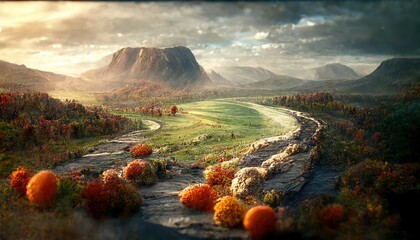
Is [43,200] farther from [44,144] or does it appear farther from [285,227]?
[44,144]

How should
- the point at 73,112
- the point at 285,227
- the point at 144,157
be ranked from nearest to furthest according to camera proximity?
the point at 285,227 < the point at 144,157 < the point at 73,112

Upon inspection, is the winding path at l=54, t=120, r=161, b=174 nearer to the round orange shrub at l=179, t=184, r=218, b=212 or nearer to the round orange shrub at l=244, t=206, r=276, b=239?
the round orange shrub at l=179, t=184, r=218, b=212

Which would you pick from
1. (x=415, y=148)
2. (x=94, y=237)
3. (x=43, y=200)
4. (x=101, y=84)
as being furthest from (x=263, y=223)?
(x=101, y=84)

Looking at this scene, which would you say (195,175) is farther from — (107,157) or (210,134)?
(210,134)

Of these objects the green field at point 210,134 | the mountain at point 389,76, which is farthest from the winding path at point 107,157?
the mountain at point 389,76

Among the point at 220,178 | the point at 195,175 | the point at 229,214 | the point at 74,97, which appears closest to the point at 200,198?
the point at 229,214
